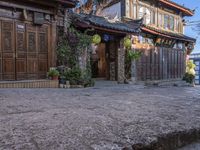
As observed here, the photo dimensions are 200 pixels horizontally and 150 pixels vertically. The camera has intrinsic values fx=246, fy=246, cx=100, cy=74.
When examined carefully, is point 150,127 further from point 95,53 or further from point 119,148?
point 95,53

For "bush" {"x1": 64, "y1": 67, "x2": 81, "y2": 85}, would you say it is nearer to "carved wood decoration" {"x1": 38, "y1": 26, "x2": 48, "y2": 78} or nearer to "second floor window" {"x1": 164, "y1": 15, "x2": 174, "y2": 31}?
"carved wood decoration" {"x1": 38, "y1": 26, "x2": 48, "y2": 78}

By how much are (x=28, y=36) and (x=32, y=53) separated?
2.08 feet

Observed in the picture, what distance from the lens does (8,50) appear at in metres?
8.52

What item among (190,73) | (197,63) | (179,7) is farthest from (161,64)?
(197,63)

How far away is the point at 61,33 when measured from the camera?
10.1 metres

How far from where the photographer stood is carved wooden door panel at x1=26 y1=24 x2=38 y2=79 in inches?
356

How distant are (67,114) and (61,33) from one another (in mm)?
7256

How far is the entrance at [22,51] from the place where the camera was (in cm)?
845

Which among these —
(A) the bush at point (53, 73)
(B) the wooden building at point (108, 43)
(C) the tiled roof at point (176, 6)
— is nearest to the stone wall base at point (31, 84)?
(A) the bush at point (53, 73)

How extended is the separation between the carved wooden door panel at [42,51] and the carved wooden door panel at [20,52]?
23.7 inches

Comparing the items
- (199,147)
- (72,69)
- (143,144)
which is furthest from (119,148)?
(72,69)

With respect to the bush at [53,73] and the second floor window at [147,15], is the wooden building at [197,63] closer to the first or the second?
the second floor window at [147,15]

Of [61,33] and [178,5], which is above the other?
[178,5]

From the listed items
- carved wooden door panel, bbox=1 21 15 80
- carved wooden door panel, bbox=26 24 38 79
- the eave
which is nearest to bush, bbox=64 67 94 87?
carved wooden door panel, bbox=26 24 38 79
